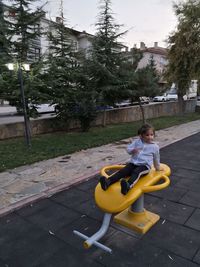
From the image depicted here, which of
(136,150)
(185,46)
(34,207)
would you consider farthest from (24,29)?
(185,46)

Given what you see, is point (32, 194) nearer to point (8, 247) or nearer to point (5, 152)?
point (8, 247)

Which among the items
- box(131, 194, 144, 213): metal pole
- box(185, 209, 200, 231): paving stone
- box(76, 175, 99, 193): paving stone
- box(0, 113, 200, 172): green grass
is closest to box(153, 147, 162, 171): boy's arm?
box(131, 194, 144, 213): metal pole

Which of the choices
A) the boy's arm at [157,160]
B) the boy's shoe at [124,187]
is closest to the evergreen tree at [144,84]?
the boy's arm at [157,160]

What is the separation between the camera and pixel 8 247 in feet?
8.19

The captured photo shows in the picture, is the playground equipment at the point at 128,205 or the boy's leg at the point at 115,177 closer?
the playground equipment at the point at 128,205

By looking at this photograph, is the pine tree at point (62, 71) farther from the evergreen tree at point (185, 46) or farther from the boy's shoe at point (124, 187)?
the evergreen tree at point (185, 46)

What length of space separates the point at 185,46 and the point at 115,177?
13.3 metres

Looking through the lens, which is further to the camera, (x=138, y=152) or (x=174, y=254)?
(x=138, y=152)

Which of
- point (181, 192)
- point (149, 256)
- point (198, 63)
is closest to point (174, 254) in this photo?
point (149, 256)

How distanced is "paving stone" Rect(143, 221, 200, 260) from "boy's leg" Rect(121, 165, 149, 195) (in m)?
0.65

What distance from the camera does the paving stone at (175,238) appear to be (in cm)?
240

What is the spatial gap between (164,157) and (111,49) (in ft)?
20.6

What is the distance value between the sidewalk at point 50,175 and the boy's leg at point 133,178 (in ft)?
5.63

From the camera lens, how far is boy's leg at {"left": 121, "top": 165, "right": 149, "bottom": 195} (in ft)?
8.13
